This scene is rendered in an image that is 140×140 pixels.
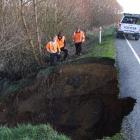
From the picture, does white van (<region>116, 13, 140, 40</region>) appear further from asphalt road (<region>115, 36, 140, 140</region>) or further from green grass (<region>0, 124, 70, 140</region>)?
green grass (<region>0, 124, 70, 140</region>)

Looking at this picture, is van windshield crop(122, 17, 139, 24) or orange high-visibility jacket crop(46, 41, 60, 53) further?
van windshield crop(122, 17, 139, 24)

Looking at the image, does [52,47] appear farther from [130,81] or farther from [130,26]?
[130,26]

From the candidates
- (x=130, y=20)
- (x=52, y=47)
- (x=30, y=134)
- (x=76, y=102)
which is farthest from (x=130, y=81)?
(x=130, y=20)

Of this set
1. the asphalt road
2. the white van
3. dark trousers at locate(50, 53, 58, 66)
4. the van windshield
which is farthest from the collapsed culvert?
the van windshield

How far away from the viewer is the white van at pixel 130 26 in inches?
1393

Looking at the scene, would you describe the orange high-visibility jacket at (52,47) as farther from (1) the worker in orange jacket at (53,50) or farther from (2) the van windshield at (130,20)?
(2) the van windshield at (130,20)

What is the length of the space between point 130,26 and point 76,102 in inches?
851

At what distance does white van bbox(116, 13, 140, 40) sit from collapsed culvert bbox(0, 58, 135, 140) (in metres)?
14.6

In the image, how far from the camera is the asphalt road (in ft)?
35.0

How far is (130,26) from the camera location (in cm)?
3566

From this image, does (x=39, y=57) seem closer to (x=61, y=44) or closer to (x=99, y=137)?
(x=61, y=44)

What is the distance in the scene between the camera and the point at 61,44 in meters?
24.0

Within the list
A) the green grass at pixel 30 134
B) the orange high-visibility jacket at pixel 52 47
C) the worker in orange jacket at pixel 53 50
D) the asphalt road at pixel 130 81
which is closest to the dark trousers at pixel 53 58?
the worker in orange jacket at pixel 53 50

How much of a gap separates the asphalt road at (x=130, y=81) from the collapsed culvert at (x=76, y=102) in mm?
267
